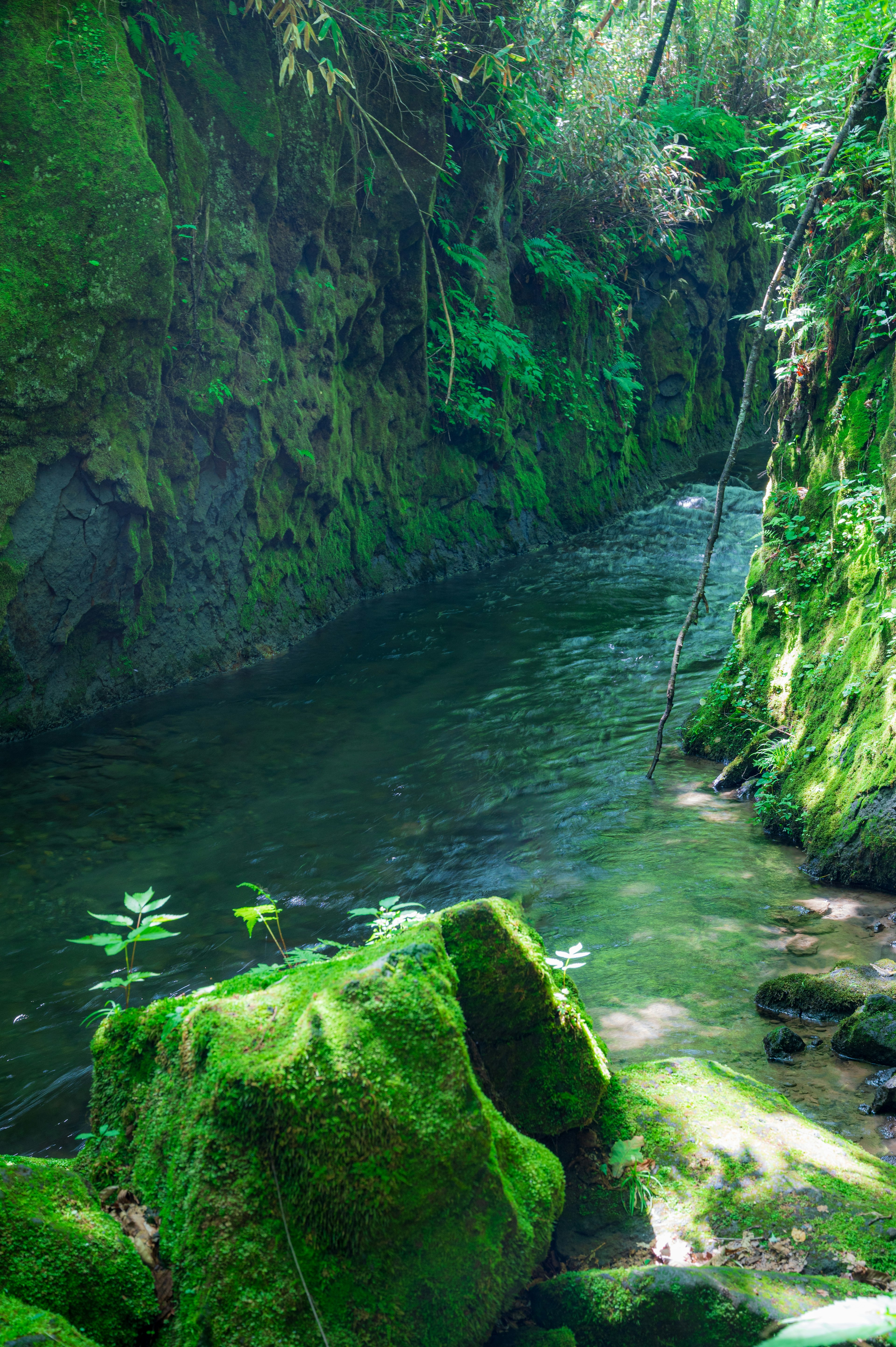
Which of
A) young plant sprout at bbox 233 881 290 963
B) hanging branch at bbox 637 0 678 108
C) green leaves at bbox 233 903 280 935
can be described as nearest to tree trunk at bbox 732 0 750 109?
hanging branch at bbox 637 0 678 108

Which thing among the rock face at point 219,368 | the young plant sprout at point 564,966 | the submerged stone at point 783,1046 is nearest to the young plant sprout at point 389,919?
the young plant sprout at point 564,966

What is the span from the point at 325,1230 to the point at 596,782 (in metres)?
4.98

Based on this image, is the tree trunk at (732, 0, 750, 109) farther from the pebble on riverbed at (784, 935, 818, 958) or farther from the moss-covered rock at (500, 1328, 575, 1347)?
the moss-covered rock at (500, 1328, 575, 1347)

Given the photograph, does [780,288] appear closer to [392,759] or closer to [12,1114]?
[392,759]

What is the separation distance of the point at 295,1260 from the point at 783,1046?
226 centimetres

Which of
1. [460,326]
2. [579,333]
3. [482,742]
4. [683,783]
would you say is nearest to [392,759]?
[482,742]

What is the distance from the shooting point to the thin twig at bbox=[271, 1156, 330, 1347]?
1805 millimetres

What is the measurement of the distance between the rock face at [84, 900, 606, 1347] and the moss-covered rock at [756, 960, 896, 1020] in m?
1.84

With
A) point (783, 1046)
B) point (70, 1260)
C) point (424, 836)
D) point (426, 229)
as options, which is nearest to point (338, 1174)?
point (70, 1260)

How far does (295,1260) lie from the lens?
6.11 ft

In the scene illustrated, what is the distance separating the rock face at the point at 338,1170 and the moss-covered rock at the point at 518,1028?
359 millimetres

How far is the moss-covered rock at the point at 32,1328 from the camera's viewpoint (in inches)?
56.9

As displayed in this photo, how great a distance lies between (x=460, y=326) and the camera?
13555 mm

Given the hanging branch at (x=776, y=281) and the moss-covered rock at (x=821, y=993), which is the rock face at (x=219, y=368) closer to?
the hanging branch at (x=776, y=281)
